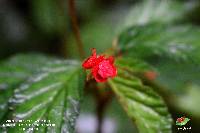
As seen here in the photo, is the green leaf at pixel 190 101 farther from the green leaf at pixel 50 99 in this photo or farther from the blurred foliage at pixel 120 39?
the green leaf at pixel 50 99

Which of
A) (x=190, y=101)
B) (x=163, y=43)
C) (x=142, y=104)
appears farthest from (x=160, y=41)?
(x=190, y=101)

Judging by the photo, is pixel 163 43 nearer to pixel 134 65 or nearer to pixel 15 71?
pixel 134 65

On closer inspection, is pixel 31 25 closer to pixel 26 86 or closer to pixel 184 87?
pixel 184 87

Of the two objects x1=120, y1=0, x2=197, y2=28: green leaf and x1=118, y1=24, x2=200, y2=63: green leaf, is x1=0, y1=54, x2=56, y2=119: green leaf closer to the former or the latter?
x1=118, y1=24, x2=200, y2=63: green leaf

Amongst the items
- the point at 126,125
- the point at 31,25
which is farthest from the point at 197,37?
the point at 31,25

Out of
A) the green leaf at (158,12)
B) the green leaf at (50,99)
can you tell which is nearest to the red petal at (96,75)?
the green leaf at (50,99)
